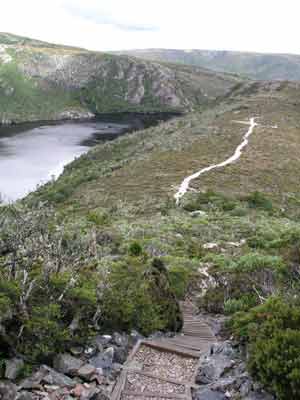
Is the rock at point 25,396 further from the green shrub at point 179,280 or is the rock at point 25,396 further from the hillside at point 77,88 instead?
the hillside at point 77,88

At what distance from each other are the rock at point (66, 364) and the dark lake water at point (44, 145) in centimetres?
3012

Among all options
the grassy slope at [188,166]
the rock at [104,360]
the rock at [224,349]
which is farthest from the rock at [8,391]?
the grassy slope at [188,166]

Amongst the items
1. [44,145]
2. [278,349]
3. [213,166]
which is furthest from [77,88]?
[278,349]

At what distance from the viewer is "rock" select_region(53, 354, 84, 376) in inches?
329

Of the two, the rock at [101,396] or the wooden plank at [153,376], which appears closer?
the rock at [101,396]

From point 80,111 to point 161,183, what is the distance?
5053 inches

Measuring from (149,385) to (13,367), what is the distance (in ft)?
8.48

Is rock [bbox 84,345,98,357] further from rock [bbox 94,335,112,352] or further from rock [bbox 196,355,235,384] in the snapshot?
rock [bbox 196,355,235,384]

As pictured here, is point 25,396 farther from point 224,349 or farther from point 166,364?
point 224,349

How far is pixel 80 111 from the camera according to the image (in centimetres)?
16362

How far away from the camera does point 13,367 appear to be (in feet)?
26.0

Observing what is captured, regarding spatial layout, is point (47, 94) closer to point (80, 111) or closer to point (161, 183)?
point (80, 111)

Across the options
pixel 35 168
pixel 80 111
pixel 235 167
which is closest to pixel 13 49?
pixel 80 111

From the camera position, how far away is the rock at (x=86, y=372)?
8.28 m
